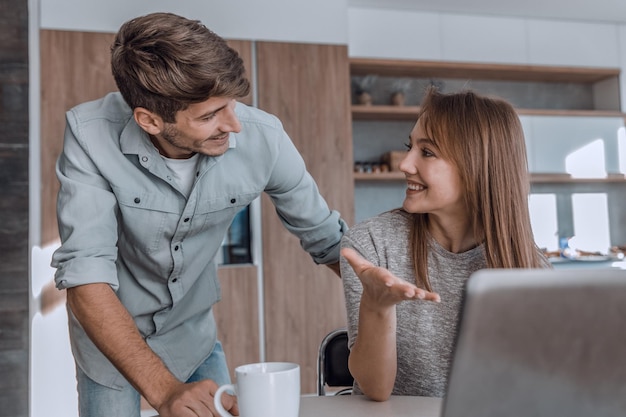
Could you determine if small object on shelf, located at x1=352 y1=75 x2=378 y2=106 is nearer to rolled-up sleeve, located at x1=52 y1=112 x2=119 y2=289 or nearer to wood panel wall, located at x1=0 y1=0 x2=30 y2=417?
wood panel wall, located at x1=0 y1=0 x2=30 y2=417

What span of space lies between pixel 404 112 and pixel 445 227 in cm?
303

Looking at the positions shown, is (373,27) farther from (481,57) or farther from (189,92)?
(189,92)

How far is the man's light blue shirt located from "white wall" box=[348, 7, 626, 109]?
117 inches

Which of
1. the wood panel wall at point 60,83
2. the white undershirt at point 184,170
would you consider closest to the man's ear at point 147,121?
the white undershirt at point 184,170

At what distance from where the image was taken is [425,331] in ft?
4.10

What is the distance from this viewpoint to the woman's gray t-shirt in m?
1.24

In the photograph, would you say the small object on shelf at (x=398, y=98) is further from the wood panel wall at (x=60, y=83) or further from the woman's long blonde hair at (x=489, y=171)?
the woman's long blonde hair at (x=489, y=171)

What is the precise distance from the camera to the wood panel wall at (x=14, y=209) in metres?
2.40

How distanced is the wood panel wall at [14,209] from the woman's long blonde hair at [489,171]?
Result: 174 centimetres

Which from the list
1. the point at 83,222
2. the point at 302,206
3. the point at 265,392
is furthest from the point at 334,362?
the point at 265,392

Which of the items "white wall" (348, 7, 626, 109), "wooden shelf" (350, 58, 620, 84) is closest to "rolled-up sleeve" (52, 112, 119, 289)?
"wooden shelf" (350, 58, 620, 84)

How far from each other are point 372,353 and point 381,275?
30 centimetres

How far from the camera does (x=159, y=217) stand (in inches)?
54.8

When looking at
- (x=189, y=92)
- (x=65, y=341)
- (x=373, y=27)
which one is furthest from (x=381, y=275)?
(x=373, y=27)
